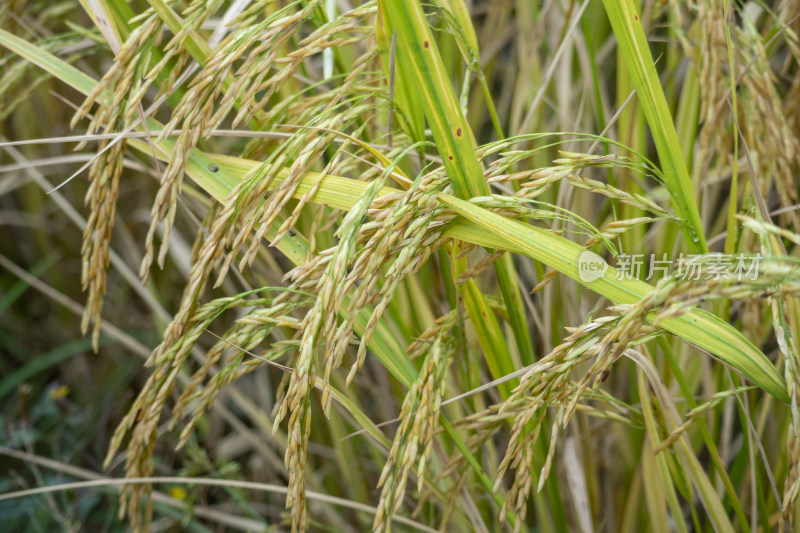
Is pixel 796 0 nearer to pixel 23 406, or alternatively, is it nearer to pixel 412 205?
pixel 412 205

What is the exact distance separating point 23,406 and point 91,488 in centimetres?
23

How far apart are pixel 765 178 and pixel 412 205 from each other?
60cm

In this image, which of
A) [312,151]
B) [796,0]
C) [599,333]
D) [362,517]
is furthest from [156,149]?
[796,0]

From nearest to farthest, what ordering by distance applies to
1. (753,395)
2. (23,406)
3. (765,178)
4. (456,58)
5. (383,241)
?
(383,241), (765,178), (753,395), (456,58), (23,406)

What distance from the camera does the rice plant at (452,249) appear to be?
60 cm

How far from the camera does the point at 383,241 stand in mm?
568

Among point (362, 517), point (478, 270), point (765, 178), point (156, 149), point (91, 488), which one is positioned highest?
point (156, 149)

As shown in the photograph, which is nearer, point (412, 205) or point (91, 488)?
point (412, 205)

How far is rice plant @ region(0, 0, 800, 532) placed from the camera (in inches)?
23.5

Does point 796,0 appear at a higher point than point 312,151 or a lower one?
lower

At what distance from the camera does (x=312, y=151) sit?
647 millimetres

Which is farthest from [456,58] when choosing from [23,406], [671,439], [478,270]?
[23,406]

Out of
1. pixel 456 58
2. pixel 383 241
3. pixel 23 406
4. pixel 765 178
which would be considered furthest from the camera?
pixel 23 406

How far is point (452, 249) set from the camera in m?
0.71
